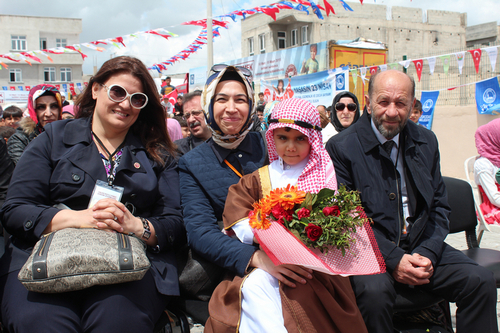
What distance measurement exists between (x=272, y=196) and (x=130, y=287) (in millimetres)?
881

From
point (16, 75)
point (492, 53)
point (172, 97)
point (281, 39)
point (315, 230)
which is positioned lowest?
point (315, 230)

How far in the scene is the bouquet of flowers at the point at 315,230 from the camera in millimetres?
1822

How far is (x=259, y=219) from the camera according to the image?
202 centimetres

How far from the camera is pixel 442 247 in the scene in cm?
261

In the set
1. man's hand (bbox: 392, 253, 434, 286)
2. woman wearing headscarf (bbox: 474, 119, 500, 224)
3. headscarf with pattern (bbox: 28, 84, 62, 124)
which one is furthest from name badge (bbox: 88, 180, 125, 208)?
woman wearing headscarf (bbox: 474, 119, 500, 224)

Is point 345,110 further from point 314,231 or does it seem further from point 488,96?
point 488,96

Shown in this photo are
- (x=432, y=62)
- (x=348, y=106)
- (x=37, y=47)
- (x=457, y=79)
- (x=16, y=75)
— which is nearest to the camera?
(x=348, y=106)

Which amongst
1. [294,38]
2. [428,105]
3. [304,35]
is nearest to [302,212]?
[428,105]

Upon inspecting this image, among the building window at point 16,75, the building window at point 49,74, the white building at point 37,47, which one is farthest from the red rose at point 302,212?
the building window at point 16,75

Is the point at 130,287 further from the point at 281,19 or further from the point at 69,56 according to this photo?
the point at 69,56

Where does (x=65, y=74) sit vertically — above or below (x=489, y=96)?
above

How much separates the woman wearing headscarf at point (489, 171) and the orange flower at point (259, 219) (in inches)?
115

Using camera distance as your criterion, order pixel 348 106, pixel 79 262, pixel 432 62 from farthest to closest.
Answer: pixel 432 62 → pixel 348 106 → pixel 79 262

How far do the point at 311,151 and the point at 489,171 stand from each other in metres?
2.64
